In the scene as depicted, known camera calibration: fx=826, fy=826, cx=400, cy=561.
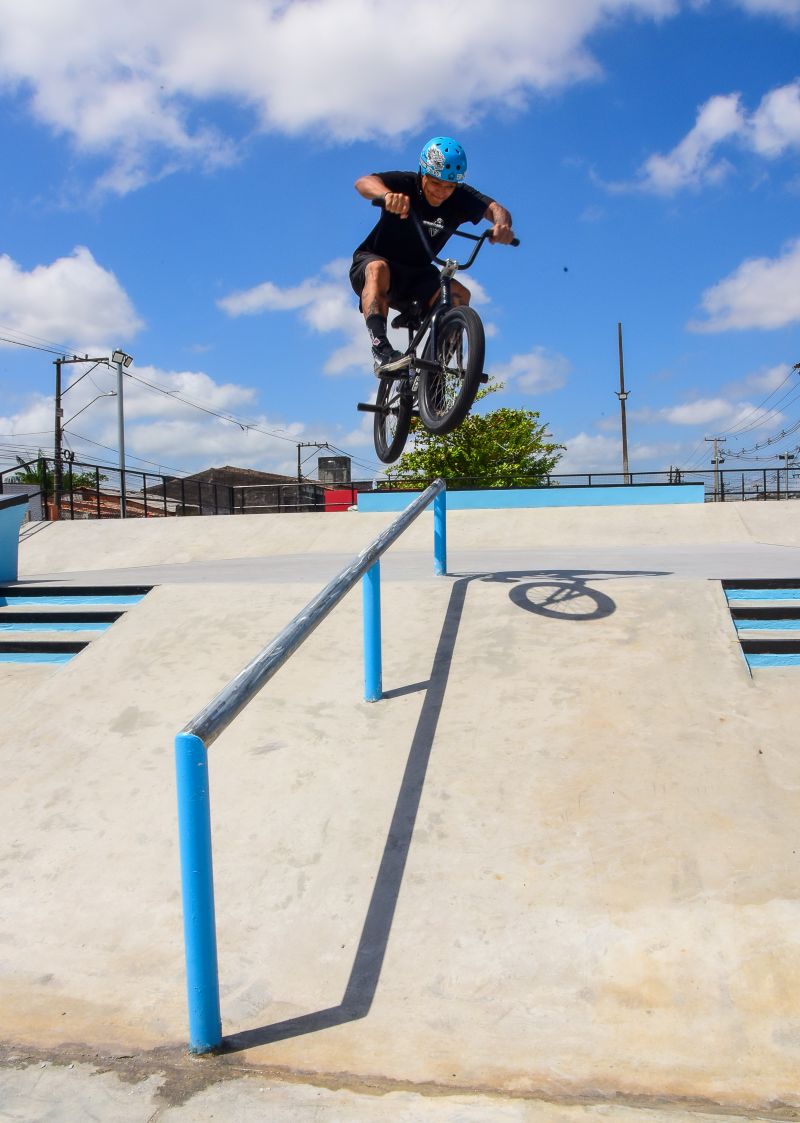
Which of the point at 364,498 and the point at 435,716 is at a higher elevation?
the point at 364,498

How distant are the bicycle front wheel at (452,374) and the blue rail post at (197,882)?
3.43 metres

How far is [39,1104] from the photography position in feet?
6.85

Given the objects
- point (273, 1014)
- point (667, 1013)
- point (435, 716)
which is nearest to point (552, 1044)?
point (667, 1013)

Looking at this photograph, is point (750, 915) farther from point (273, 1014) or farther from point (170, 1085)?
point (170, 1085)

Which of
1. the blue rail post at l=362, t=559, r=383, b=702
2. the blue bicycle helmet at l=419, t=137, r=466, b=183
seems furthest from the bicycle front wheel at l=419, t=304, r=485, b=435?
the blue rail post at l=362, t=559, r=383, b=702

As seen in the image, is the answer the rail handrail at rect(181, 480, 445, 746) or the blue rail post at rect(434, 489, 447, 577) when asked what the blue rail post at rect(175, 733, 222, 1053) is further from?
the blue rail post at rect(434, 489, 447, 577)

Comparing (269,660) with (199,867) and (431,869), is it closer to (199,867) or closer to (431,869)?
(199,867)

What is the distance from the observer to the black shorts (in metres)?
5.80

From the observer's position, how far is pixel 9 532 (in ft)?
23.3

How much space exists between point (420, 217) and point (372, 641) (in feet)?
10.1

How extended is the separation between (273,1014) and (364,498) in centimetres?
2188

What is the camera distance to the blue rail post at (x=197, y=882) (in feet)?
7.21

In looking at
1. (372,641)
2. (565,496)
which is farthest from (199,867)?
(565,496)

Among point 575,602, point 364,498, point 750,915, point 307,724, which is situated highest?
point 364,498
